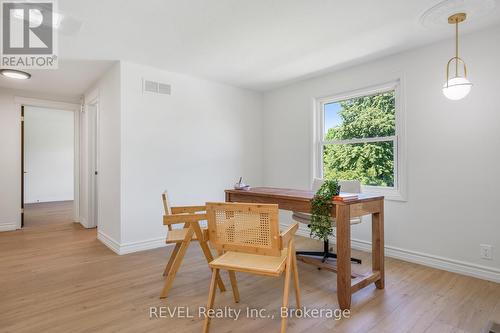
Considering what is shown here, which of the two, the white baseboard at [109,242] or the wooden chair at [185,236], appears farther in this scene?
the white baseboard at [109,242]

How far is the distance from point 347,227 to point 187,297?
139 cm

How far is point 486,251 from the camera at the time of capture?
2.60 meters

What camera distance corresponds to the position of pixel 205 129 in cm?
422

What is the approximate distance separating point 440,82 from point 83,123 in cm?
541

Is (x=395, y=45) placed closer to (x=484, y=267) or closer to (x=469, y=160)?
(x=469, y=160)

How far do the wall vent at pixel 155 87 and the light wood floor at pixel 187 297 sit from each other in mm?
2099

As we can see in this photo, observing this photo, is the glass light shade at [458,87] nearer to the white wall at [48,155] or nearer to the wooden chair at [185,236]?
the wooden chair at [185,236]

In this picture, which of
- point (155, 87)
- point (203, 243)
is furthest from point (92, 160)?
point (203, 243)

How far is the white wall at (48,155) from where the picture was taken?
24.6 ft

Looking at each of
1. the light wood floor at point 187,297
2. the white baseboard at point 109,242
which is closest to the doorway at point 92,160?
the white baseboard at point 109,242

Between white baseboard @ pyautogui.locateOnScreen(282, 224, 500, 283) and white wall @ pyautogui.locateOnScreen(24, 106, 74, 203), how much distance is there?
8.10 metres

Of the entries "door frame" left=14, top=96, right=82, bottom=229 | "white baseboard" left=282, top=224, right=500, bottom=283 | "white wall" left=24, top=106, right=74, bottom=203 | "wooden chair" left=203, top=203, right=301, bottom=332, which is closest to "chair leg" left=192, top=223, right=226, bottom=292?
"wooden chair" left=203, top=203, right=301, bottom=332

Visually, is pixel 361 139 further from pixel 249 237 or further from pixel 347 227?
pixel 249 237

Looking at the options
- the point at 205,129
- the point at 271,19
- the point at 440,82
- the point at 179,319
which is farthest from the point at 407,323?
the point at 205,129
